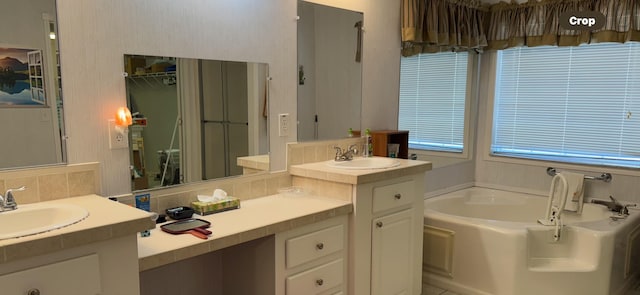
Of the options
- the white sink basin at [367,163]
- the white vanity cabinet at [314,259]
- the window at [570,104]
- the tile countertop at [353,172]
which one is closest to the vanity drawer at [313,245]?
the white vanity cabinet at [314,259]

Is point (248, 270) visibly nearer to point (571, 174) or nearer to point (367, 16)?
point (367, 16)

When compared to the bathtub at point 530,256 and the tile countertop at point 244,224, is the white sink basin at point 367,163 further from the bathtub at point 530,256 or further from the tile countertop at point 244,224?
the bathtub at point 530,256

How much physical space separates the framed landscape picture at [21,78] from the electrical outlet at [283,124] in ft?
3.72

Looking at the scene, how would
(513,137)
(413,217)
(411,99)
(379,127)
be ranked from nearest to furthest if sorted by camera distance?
1. (413,217)
2. (379,127)
3. (411,99)
4. (513,137)

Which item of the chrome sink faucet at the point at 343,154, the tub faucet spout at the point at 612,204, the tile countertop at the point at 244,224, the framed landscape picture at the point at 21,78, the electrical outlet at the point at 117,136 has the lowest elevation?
the tub faucet spout at the point at 612,204

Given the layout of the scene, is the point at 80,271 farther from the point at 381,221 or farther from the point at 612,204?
the point at 612,204

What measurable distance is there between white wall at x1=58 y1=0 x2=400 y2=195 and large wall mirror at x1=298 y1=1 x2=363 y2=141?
0.25ft

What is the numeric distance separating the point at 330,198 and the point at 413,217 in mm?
578

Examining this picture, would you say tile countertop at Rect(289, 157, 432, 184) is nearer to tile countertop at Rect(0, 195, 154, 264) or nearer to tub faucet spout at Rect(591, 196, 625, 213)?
tile countertop at Rect(0, 195, 154, 264)

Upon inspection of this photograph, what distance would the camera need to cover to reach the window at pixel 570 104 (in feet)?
11.4

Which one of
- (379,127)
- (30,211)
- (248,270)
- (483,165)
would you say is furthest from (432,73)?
(30,211)

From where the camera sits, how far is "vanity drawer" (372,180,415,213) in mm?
2402

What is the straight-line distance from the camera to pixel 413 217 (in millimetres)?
2676

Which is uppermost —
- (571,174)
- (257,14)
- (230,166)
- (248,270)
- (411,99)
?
(257,14)
